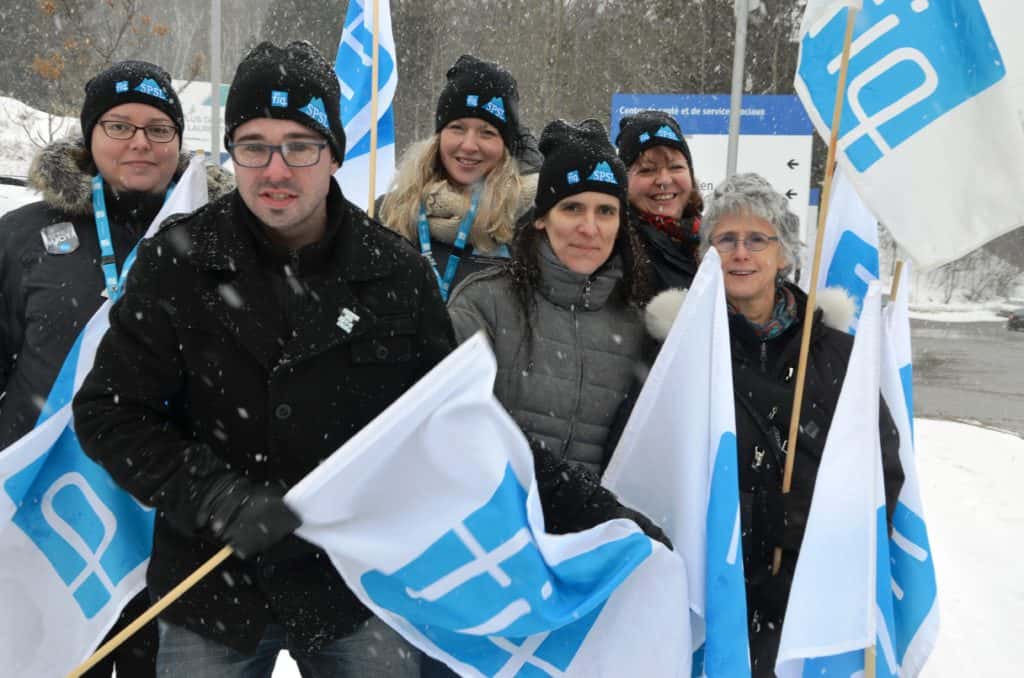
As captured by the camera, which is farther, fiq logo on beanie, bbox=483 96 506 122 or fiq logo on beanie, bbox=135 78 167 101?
fiq logo on beanie, bbox=483 96 506 122

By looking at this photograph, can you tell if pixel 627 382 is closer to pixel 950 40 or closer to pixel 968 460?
Answer: pixel 950 40

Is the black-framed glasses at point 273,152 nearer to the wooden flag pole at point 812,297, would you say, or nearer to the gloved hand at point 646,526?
the gloved hand at point 646,526

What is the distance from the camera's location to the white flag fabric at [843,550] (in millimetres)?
2436

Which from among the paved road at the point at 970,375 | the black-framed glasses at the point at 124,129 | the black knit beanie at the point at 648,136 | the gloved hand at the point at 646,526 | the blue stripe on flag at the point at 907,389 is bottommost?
the paved road at the point at 970,375

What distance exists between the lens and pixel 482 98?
3.50 m

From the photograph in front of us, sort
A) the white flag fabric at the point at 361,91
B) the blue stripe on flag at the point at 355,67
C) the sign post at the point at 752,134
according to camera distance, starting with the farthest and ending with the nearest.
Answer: the sign post at the point at 752,134
the blue stripe on flag at the point at 355,67
the white flag fabric at the point at 361,91

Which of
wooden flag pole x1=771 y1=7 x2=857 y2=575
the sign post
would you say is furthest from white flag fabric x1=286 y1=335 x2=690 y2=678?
the sign post

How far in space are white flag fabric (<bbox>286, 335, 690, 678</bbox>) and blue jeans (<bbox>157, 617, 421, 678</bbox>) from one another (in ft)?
0.27

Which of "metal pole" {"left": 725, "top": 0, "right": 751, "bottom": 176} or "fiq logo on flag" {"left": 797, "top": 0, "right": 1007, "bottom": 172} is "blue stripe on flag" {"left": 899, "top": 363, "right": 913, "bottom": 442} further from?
"metal pole" {"left": 725, "top": 0, "right": 751, "bottom": 176}

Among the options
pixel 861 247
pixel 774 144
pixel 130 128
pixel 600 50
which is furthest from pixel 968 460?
pixel 600 50

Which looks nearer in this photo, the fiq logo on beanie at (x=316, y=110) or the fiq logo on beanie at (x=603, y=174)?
the fiq logo on beanie at (x=316, y=110)

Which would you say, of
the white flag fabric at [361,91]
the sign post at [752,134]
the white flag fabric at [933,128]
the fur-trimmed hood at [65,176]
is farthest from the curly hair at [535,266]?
the sign post at [752,134]

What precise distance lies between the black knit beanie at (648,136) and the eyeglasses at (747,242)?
37.4 inches

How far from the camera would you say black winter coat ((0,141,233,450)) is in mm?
2691
